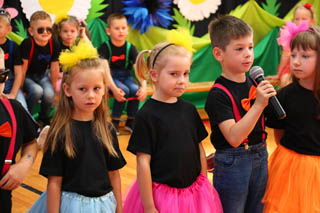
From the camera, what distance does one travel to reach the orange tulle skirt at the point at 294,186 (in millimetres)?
2529

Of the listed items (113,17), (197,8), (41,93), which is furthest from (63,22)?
(197,8)

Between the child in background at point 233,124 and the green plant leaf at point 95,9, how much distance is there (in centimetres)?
398

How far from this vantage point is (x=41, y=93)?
5.36 metres

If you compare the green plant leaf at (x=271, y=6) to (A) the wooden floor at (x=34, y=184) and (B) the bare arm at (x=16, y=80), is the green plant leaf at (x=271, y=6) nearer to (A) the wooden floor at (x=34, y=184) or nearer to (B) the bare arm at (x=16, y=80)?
(A) the wooden floor at (x=34, y=184)

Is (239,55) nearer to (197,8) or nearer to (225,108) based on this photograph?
(225,108)

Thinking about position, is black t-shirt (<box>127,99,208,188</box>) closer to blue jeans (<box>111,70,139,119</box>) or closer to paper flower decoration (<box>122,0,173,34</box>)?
blue jeans (<box>111,70,139,119</box>)

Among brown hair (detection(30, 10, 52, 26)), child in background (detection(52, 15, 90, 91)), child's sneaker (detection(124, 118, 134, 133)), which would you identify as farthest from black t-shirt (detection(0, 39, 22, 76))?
child's sneaker (detection(124, 118, 134, 133))

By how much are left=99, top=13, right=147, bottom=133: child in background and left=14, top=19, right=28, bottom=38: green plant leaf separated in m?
0.95

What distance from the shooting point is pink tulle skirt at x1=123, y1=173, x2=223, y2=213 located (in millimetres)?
2279

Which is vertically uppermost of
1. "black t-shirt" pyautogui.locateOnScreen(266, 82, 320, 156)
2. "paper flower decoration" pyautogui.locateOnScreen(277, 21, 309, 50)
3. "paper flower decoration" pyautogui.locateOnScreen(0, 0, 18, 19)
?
"paper flower decoration" pyautogui.locateOnScreen(277, 21, 309, 50)

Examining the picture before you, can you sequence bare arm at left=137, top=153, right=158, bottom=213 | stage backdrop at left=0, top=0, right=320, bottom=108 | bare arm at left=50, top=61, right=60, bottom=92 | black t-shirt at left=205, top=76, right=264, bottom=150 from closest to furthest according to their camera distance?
bare arm at left=137, top=153, right=158, bottom=213 < black t-shirt at left=205, top=76, right=264, bottom=150 < bare arm at left=50, top=61, right=60, bottom=92 < stage backdrop at left=0, top=0, right=320, bottom=108

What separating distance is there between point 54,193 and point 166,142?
22.3 inches

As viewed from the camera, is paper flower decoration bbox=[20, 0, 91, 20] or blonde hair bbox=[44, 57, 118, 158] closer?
blonde hair bbox=[44, 57, 118, 158]

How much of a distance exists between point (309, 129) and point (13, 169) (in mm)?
1508
